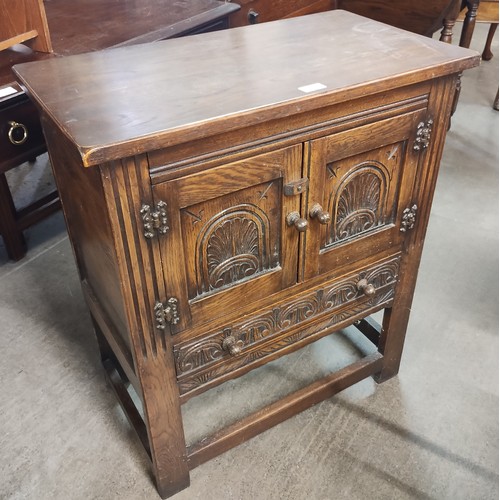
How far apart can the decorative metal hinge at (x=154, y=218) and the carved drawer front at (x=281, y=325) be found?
0.28 m

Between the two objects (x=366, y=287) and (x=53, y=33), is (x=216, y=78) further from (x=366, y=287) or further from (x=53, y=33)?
(x=53, y=33)

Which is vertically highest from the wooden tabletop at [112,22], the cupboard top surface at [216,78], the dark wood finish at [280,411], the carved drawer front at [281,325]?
the cupboard top surface at [216,78]

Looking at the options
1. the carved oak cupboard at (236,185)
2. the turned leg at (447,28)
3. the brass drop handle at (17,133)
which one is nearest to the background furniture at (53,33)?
the brass drop handle at (17,133)

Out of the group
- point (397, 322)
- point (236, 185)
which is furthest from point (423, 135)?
point (397, 322)

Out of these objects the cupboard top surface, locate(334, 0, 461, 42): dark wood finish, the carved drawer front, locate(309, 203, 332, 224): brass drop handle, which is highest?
the cupboard top surface

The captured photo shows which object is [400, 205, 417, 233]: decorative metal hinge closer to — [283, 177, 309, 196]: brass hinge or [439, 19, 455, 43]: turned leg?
[283, 177, 309, 196]: brass hinge

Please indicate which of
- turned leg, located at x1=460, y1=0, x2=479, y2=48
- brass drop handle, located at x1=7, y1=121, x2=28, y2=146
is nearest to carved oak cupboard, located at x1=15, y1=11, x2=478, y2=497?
brass drop handle, located at x1=7, y1=121, x2=28, y2=146

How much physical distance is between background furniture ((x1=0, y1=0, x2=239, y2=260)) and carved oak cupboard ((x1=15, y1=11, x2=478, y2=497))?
331 mm

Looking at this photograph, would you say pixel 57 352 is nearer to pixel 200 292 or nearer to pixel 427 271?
pixel 200 292

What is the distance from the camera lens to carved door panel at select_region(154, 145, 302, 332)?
3.05ft

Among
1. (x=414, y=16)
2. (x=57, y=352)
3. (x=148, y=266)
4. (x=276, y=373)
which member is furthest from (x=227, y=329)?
(x=414, y=16)

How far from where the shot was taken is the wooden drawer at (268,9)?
2.04 meters

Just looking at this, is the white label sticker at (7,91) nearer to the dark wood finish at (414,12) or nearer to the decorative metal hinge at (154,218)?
the decorative metal hinge at (154,218)

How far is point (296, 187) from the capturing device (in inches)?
39.9
